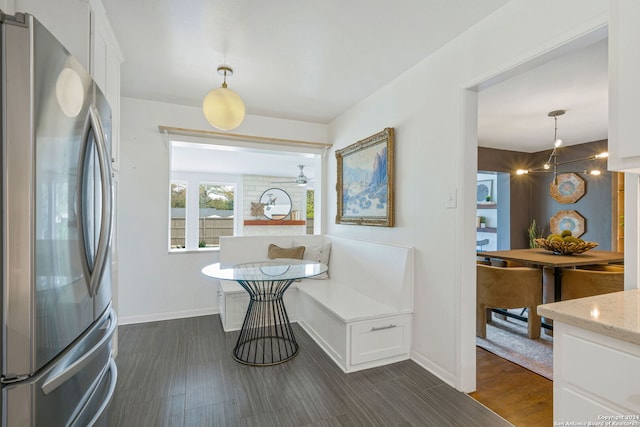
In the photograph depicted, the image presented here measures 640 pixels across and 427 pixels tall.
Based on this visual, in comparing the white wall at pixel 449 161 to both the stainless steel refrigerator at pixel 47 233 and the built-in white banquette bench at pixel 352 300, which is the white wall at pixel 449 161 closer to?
the built-in white banquette bench at pixel 352 300

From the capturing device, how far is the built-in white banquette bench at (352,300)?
2.39 m

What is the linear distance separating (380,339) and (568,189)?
4.75 metres

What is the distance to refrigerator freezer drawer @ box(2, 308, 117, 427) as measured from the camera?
855 millimetres

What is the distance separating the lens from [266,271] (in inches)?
106

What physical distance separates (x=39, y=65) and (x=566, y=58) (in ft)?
10.4

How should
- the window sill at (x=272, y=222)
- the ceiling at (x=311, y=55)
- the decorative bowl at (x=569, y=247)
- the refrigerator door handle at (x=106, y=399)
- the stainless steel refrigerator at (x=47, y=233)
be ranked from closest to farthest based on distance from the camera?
the stainless steel refrigerator at (x=47, y=233) < the refrigerator door handle at (x=106, y=399) < the ceiling at (x=311, y=55) < the decorative bowl at (x=569, y=247) < the window sill at (x=272, y=222)

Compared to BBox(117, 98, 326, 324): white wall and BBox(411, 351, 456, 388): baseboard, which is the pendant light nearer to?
BBox(117, 98, 326, 324): white wall

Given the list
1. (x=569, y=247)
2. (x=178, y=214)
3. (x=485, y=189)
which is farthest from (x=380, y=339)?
(x=485, y=189)

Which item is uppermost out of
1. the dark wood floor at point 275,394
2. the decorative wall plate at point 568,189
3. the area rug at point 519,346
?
the decorative wall plate at point 568,189

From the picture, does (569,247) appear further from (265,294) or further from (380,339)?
(265,294)

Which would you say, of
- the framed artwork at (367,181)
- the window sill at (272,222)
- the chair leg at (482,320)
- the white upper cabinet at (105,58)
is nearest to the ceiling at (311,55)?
the white upper cabinet at (105,58)

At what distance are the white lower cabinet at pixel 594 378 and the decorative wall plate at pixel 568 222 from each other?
4977 millimetres

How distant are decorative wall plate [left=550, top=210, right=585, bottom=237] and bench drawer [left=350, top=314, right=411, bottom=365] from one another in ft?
13.5

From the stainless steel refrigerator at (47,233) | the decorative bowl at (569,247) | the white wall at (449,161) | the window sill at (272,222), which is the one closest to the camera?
the stainless steel refrigerator at (47,233)
